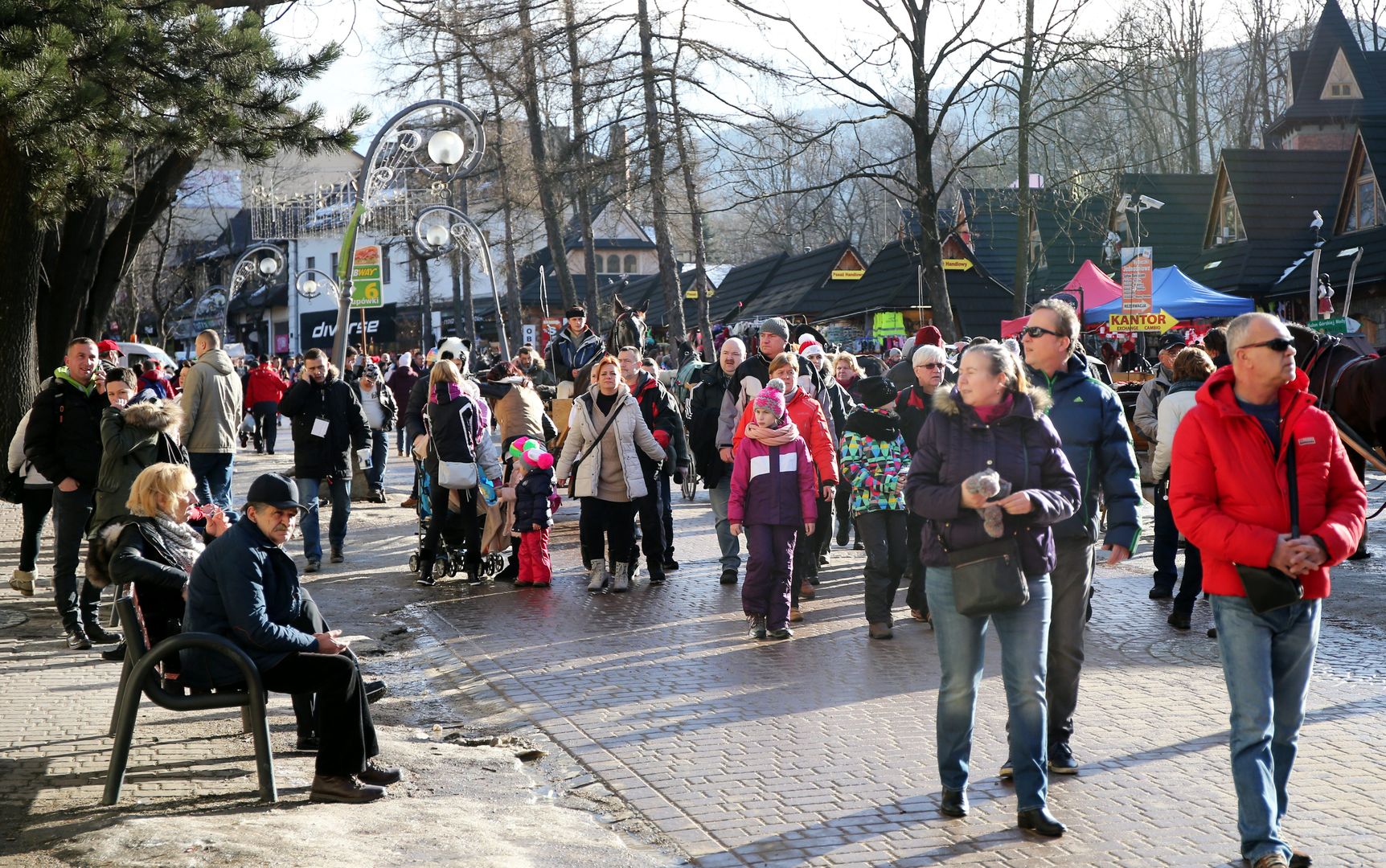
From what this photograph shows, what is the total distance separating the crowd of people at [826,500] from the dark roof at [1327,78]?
1644 inches

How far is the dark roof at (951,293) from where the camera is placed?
1366 inches

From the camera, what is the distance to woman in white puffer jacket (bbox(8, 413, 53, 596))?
1014 cm

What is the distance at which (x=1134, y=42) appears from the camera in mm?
18109

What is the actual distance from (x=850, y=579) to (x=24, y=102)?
7.07 meters

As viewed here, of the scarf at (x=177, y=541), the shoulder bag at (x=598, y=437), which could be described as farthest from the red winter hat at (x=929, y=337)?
the scarf at (x=177, y=541)

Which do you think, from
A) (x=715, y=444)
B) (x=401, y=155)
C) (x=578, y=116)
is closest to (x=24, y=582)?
(x=715, y=444)

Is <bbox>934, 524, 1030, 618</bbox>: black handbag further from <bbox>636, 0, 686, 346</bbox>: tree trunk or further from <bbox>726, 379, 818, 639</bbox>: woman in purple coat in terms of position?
<bbox>636, 0, 686, 346</bbox>: tree trunk

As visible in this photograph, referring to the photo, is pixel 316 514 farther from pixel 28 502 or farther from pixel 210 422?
pixel 28 502

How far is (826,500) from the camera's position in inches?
400

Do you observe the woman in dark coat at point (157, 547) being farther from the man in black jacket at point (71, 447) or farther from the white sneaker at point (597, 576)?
the white sneaker at point (597, 576)

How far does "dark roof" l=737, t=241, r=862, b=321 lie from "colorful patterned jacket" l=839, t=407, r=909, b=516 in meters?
27.9

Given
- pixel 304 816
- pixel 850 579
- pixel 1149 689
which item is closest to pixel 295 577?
pixel 304 816

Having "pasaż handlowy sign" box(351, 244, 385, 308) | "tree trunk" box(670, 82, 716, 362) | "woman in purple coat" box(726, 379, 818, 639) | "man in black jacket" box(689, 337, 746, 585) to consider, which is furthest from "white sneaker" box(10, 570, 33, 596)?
"tree trunk" box(670, 82, 716, 362)

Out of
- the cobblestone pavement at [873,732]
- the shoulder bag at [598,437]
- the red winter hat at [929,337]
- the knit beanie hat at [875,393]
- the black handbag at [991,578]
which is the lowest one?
the cobblestone pavement at [873,732]
